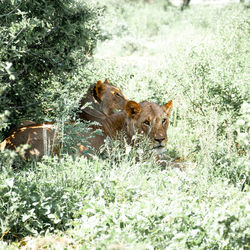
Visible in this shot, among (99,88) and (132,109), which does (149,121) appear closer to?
(132,109)

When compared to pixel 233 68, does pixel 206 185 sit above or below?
below

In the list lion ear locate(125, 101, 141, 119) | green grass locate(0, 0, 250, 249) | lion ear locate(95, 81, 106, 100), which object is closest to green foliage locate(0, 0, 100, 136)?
lion ear locate(95, 81, 106, 100)

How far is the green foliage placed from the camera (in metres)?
5.99

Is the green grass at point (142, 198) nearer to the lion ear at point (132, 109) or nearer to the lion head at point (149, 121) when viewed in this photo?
the lion head at point (149, 121)

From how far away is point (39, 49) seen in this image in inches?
255

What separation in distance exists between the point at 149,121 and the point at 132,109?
312mm

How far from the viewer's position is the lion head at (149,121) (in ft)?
20.2

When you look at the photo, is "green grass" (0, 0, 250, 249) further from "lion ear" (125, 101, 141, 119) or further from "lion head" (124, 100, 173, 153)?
"lion ear" (125, 101, 141, 119)

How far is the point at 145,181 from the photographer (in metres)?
5.11

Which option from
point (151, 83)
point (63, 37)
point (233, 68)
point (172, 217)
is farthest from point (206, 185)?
point (151, 83)

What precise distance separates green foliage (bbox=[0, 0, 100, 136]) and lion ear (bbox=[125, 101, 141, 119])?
1.05m

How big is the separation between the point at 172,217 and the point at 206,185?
42.1 inches

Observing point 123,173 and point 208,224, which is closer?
point 208,224

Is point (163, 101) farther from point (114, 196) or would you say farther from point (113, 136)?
point (114, 196)
